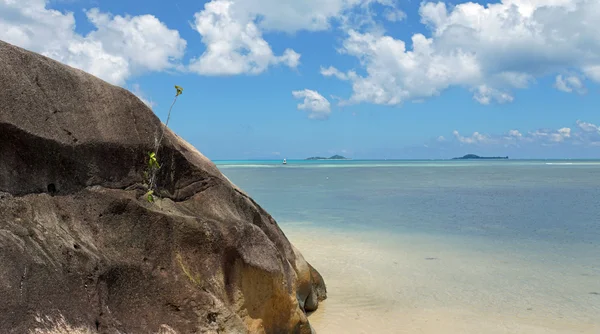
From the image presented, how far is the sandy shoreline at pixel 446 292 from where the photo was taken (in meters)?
8.21

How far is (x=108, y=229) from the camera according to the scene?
5258 millimetres

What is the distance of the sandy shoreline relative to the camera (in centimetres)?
821

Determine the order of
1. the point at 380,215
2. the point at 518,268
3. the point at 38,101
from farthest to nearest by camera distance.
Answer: the point at 380,215 < the point at 518,268 < the point at 38,101

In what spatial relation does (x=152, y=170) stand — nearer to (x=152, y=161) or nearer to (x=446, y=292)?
(x=152, y=161)

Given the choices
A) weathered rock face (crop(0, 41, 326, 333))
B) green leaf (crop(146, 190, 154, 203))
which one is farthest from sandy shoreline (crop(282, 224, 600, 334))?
green leaf (crop(146, 190, 154, 203))

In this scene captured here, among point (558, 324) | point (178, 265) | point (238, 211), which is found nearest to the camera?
point (178, 265)

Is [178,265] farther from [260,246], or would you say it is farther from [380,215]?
[380,215]

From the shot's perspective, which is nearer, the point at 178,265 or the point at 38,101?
the point at 38,101

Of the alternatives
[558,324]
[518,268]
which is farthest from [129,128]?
[518,268]

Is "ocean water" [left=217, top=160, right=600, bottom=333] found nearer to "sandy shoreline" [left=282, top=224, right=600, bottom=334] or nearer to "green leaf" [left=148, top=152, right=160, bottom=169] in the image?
"sandy shoreline" [left=282, top=224, right=600, bottom=334]

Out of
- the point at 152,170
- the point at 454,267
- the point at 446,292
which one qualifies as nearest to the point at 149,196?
the point at 152,170

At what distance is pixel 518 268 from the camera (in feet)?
38.7

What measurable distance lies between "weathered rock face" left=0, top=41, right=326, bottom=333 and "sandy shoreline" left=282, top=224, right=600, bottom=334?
2.71 metres

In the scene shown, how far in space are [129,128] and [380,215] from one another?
54.8 feet
